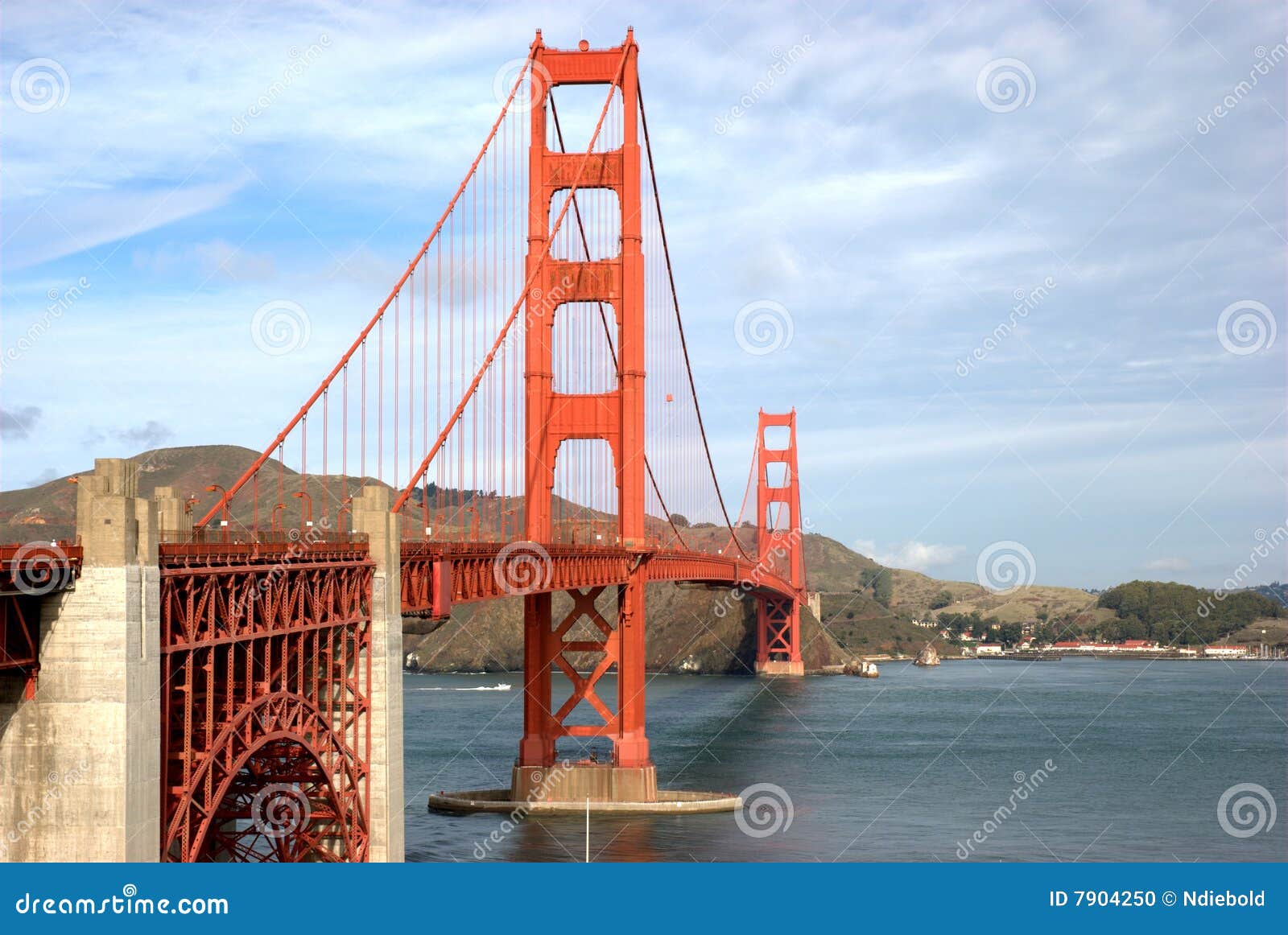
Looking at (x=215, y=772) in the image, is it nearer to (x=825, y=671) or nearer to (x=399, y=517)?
(x=399, y=517)

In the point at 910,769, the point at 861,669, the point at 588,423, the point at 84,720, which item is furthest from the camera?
the point at 861,669

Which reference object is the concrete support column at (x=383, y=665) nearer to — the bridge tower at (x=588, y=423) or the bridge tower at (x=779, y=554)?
the bridge tower at (x=588, y=423)

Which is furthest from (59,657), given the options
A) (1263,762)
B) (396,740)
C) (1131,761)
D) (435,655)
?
(435,655)

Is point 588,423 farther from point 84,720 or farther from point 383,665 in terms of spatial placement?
point 84,720

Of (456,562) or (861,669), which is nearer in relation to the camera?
(456,562)

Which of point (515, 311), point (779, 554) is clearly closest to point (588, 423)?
point (515, 311)

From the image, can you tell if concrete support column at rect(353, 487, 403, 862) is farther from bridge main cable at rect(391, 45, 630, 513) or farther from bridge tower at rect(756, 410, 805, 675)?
bridge tower at rect(756, 410, 805, 675)

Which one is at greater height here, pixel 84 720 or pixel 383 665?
pixel 84 720
